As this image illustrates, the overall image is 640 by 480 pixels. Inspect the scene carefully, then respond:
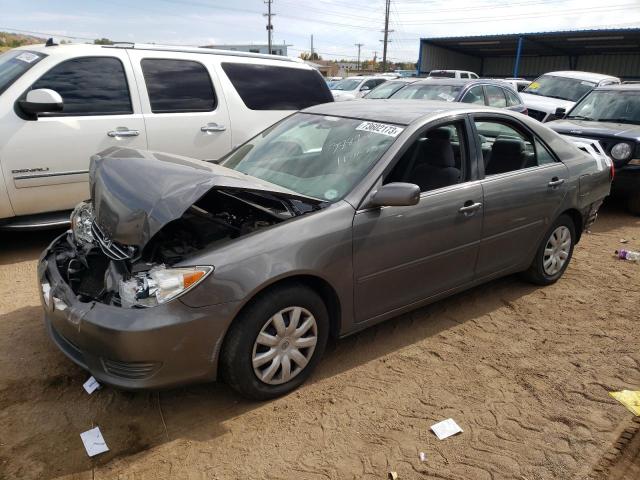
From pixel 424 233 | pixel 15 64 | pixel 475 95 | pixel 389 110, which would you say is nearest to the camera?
pixel 424 233

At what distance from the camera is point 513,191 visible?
3920mm

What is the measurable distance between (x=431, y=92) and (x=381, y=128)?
22.2 feet

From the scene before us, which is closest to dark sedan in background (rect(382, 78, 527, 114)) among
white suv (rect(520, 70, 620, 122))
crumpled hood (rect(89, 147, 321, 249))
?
white suv (rect(520, 70, 620, 122))

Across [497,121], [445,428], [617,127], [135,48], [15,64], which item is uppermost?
[135,48]

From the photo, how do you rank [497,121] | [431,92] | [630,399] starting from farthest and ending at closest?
1. [431,92]
2. [497,121]
3. [630,399]

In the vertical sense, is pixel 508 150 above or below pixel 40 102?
below

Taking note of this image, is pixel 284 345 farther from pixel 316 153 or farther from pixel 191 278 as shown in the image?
pixel 316 153

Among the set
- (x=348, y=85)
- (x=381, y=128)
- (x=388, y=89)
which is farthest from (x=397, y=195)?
(x=348, y=85)

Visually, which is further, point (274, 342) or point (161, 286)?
point (274, 342)

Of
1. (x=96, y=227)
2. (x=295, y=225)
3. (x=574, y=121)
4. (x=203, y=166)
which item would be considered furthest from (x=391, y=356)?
(x=574, y=121)

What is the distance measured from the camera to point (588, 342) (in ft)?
12.3

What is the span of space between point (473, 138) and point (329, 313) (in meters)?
1.73

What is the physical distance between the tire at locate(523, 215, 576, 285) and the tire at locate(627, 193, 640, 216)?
3.52m

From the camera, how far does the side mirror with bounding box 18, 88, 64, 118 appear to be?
4.55 m
